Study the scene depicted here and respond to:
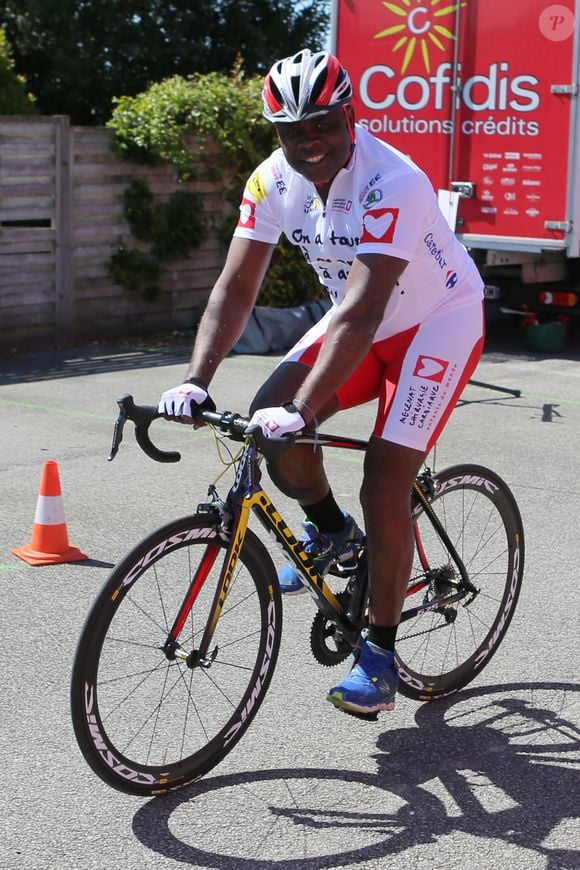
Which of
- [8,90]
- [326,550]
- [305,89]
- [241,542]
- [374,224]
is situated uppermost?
[8,90]

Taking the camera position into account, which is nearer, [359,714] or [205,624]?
[205,624]

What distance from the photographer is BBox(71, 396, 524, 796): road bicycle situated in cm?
355

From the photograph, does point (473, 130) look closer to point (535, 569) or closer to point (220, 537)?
point (535, 569)

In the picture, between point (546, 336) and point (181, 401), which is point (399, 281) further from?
point (546, 336)

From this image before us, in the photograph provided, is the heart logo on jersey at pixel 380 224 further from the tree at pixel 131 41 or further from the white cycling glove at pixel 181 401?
the tree at pixel 131 41

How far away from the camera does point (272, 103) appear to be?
380 centimetres

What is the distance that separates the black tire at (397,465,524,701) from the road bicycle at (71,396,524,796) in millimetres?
12

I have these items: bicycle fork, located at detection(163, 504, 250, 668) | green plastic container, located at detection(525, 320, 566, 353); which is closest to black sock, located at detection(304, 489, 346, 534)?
bicycle fork, located at detection(163, 504, 250, 668)

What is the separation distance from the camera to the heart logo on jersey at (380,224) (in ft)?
12.3

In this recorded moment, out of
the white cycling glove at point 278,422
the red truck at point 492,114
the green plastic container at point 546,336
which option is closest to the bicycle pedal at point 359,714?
the white cycling glove at point 278,422

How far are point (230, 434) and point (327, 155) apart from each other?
2.89 feet

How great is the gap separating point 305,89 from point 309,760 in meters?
2.01

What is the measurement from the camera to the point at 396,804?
3.75 meters

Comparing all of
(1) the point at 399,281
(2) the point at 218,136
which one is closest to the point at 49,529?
(1) the point at 399,281
